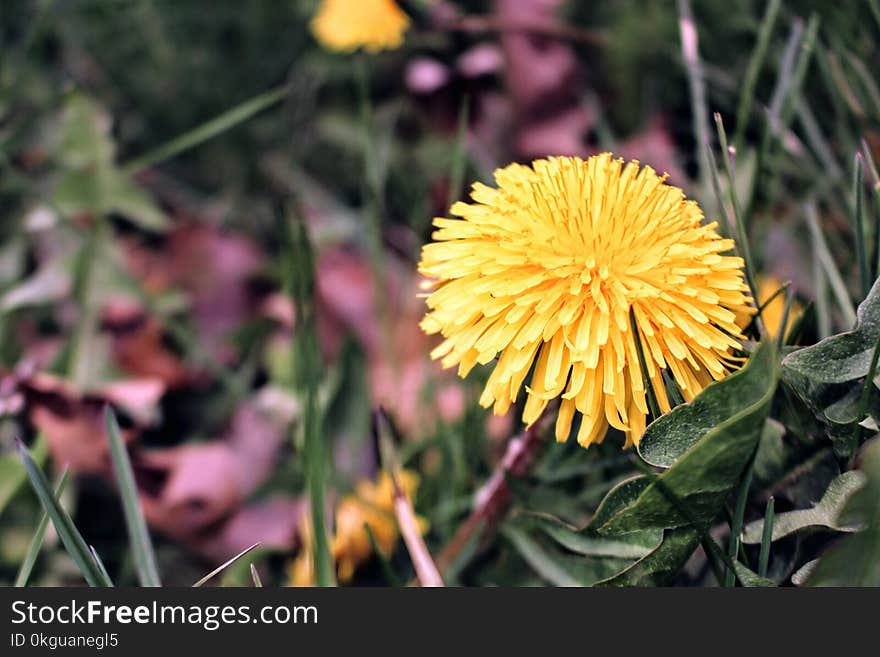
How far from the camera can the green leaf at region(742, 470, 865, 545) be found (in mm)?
428

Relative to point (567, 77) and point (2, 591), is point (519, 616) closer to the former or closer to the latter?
point (2, 591)

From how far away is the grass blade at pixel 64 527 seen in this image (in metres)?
0.49

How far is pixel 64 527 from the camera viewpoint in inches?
19.1

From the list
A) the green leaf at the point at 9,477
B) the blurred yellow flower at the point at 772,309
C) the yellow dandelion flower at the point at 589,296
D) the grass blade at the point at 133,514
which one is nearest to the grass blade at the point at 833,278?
the blurred yellow flower at the point at 772,309

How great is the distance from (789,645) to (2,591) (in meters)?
0.52

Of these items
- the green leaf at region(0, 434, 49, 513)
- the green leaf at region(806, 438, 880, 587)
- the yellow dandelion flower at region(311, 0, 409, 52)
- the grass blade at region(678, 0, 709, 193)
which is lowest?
the green leaf at region(806, 438, 880, 587)

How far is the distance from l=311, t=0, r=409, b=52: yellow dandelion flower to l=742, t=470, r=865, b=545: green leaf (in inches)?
34.4

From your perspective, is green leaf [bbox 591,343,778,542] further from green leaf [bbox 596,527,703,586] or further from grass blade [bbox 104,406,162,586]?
grass blade [bbox 104,406,162,586]

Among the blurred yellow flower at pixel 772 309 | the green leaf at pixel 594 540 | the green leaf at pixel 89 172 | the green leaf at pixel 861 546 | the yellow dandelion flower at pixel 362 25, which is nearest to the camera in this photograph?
the green leaf at pixel 861 546

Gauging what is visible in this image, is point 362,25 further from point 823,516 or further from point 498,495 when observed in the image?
point 823,516

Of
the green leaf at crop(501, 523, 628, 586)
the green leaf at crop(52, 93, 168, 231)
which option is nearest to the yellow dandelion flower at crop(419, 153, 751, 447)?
the green leaf at crop(501, 523, 628, 586)

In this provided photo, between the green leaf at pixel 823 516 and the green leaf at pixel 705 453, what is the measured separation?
0.15 ft

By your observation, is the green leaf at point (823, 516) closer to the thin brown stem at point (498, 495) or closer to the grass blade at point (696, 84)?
the thin brown stem at point (498, 495)

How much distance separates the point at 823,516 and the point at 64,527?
0.47 m
